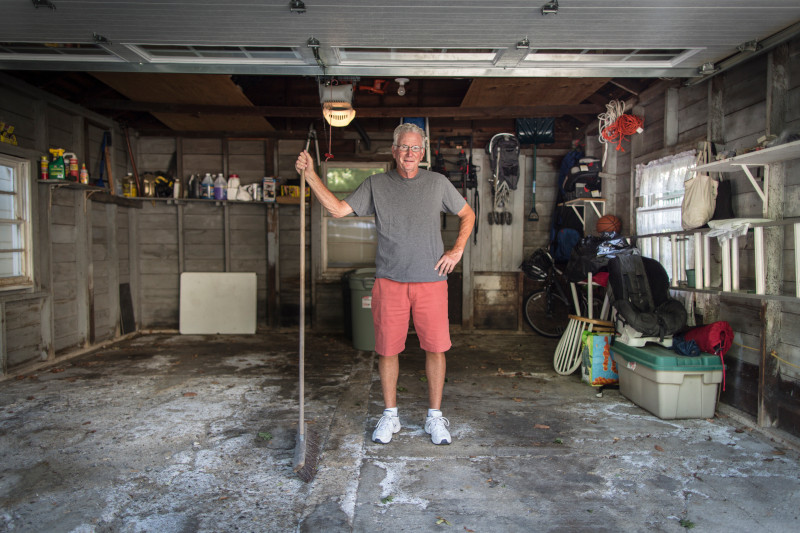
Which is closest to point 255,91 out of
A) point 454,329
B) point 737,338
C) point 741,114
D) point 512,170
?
point 512,170

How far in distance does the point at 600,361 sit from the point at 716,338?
3.44 feet

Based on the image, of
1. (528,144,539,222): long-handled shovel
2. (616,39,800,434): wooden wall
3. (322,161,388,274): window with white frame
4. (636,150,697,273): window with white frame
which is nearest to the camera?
(616,39,800,434): wooden wall

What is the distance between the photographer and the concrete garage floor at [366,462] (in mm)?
2383

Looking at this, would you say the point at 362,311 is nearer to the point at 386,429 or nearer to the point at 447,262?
the point at 386,429

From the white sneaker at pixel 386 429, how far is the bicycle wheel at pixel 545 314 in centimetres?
416

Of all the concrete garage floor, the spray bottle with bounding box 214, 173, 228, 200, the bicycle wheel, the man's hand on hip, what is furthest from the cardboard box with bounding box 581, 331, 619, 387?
the spray bottle with bounding box 214, 173, 228, 200

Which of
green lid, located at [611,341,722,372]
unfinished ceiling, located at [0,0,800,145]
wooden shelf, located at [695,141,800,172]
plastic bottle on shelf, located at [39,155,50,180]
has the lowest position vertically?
green lid, located at [611,341,722,372]

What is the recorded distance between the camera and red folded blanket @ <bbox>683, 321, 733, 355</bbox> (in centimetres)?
364

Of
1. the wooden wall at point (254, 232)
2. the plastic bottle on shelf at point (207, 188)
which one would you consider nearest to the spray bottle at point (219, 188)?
the plastic bottle on shelf at point (207, 188)

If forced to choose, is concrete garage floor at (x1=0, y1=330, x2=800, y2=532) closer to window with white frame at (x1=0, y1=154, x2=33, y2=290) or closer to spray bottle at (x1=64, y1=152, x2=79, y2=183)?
window with white frame at (x1=0, y1=154, x2=33, y2=290)

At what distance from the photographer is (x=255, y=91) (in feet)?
22.4

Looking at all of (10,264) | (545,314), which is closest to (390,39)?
(10,264)

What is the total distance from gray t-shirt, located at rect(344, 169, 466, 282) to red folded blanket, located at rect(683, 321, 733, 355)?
6.68 feet

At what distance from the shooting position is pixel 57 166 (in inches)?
207
